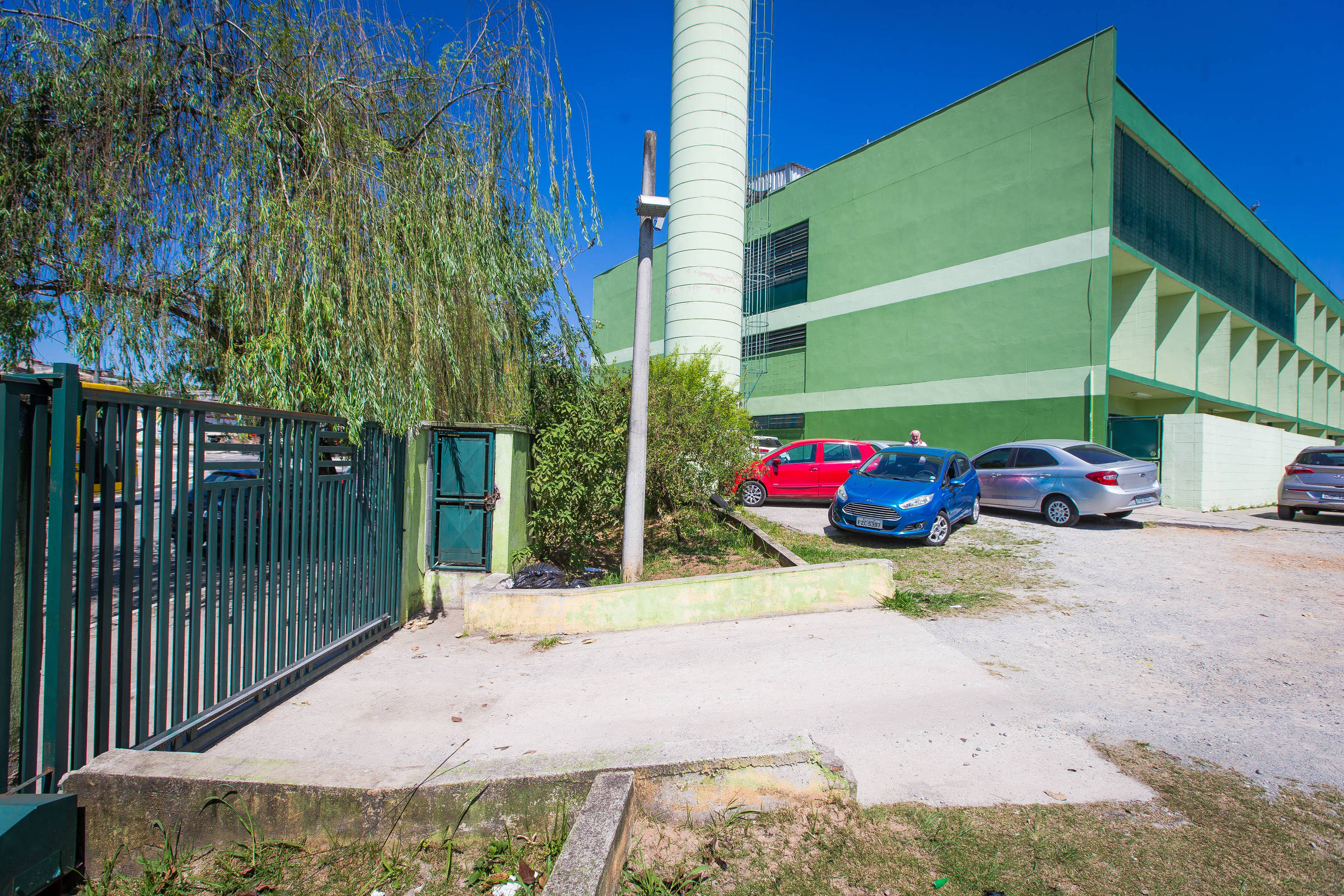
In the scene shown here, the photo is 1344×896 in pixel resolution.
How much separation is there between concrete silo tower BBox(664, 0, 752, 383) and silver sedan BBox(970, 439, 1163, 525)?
22.2 ft

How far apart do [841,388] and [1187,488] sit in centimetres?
1028

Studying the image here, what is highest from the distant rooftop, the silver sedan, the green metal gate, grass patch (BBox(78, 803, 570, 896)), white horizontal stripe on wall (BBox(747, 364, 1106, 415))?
the distant rooftop

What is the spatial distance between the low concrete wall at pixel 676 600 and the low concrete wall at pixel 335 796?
3.10 meters

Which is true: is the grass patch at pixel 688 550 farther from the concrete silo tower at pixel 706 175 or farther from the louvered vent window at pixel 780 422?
the louvered vent window at pixel 780 422

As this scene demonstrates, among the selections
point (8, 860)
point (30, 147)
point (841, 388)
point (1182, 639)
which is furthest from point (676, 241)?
point (8, 860)

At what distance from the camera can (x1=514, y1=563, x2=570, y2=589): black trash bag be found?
6.54 meters

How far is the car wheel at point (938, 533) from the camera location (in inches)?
393

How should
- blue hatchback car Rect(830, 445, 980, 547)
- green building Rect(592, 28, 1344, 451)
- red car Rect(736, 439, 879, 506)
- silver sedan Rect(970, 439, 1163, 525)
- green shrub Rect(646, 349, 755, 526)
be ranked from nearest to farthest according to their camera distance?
green shrub Rect(646, 349, 755, 526)
blue hatchback car Rect(830, 445, 980, 547)
silver sedan Rect(970, 439, 1163, 525)
red car Rect(736, 439, 879, 506)
green building Rect(592, 28, 1344, 451)

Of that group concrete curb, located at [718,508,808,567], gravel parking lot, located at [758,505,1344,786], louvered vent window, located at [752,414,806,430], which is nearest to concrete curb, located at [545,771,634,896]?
gravel parking lot, located at [758,505,1344,786]

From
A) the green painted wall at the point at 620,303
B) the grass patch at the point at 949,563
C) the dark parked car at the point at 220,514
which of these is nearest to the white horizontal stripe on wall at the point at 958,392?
the grass patch at the point at 949,563

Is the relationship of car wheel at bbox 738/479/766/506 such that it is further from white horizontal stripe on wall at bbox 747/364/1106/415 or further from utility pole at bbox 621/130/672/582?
white horizontal stripe on wall at bbox 747/364/1106/415

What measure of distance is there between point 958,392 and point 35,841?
2060 cm

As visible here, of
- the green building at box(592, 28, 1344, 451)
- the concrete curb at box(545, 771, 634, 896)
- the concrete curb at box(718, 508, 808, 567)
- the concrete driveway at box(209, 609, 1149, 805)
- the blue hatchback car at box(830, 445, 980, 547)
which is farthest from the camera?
the green building at box(592, 28, 1344, 451)

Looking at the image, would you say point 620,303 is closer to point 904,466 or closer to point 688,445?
point 904,466
